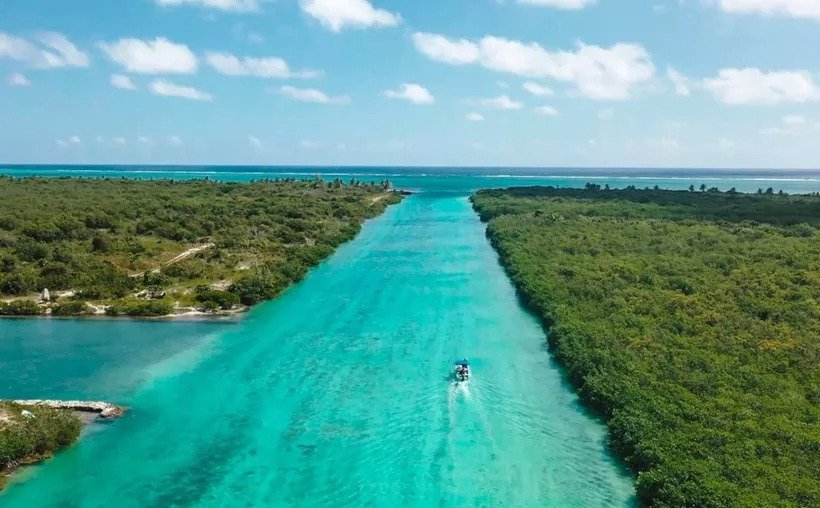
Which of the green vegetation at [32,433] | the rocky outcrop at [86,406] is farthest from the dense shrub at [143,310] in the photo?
the green vegetation at [32,433]

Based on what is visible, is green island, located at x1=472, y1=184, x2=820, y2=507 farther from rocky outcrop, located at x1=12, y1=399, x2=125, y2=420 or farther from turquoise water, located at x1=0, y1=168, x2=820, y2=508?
rocky outcrop, located at x1=12, y1=399, x2=125, y2=420

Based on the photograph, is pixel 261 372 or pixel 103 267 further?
pixel 103 267

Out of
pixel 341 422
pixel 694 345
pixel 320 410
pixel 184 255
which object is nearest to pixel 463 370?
pixel 341 422

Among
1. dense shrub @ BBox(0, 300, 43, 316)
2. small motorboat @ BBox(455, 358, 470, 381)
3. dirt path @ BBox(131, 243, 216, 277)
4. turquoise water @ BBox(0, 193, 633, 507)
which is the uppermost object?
dirt path @ BBox(131, 243, 216, 277)

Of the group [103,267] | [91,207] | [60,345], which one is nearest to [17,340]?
[60,345]

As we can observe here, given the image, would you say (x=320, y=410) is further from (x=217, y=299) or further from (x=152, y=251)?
(x=152, y=251)

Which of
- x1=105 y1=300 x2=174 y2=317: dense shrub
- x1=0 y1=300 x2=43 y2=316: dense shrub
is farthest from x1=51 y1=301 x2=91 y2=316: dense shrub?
x1=105 y1=300 x2=174 y2=317: dense shrub

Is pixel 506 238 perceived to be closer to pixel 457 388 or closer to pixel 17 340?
pixel 457 388
